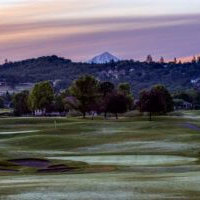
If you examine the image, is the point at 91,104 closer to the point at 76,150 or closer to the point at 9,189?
the point at 76,150

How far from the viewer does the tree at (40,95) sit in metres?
158

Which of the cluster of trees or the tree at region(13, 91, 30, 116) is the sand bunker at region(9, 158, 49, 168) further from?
the tree at region(13, 91, 30, 116)

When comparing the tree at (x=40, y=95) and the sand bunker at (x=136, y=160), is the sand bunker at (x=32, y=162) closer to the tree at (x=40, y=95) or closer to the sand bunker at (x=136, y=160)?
the sand bunker at (x=136, y=160)

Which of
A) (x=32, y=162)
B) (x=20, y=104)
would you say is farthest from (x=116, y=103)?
(x=32, y=162)

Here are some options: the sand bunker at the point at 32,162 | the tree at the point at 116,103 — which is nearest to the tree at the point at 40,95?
the tree at the point at 116,103

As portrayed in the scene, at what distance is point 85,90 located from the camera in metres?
142

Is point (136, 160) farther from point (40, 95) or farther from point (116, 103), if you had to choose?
point (40, 95)

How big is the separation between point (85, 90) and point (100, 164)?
9262cm

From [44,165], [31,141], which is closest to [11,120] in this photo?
[31,141]

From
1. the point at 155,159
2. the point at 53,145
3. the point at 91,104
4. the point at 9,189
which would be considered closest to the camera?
the point at 9,189

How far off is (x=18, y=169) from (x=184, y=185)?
73.0 ft

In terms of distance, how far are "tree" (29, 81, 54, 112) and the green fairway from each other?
38.2m

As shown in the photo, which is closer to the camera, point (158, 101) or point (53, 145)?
point (53, 145)

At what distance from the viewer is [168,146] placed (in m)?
69.8
